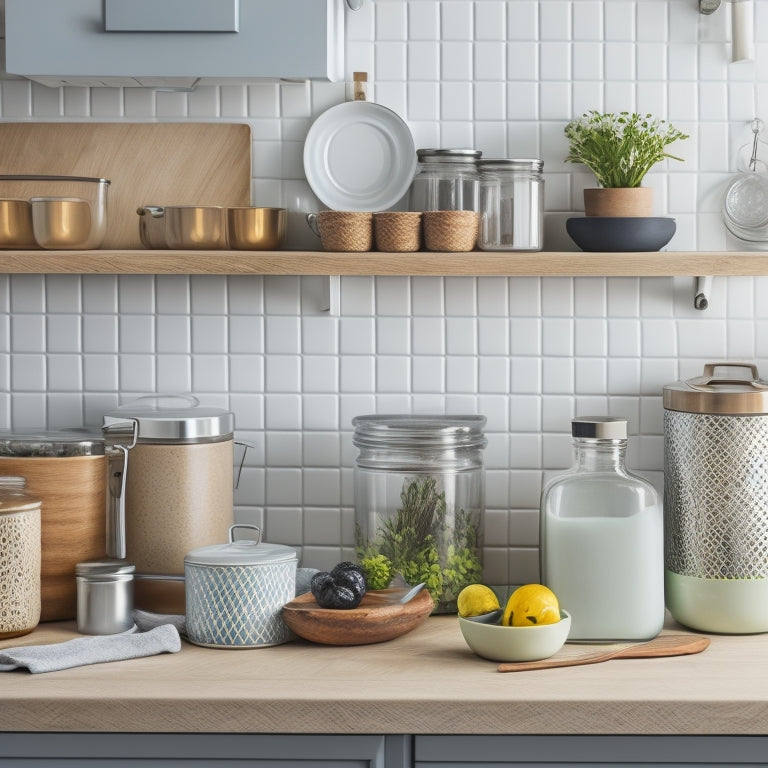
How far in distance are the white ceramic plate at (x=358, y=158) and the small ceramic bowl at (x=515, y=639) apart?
34.1 inches

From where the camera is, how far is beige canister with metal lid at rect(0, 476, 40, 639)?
67.2 inches

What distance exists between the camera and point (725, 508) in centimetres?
178

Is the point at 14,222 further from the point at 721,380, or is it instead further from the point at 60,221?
the point at 721,380

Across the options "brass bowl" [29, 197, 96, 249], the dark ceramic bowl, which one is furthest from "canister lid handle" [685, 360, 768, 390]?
"brass bowl" [29, 197, 96, 249]

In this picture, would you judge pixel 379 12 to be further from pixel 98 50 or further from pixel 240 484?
pixel 240 484

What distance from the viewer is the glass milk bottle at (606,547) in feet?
5.65

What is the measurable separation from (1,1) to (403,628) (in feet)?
4.70

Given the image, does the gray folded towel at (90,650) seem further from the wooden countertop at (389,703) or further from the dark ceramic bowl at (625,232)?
the dark ceramic bowl at (625,232)

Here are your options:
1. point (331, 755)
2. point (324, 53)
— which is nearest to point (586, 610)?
point (331, 755)

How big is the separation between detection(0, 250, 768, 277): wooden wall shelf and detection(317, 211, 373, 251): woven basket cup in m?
0.03

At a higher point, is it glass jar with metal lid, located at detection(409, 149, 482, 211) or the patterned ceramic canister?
glass jar with metal lid, located at detection(409, 149, 482, 211)

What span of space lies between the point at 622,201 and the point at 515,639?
85cm

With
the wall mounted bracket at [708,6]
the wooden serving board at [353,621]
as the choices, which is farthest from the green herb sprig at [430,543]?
the wall mounted bracket at [708,6]

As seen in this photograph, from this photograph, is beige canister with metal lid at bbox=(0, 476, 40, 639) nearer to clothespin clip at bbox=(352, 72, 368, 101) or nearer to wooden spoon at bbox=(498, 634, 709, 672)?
wooden spoon at bbox=(498, 634, 709, 672)
